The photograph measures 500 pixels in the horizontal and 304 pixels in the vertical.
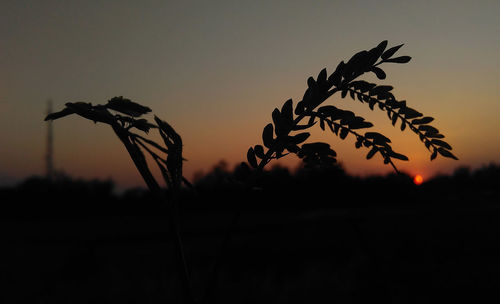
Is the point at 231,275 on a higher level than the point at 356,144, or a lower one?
lower

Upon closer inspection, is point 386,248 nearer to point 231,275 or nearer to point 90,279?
point 231,275

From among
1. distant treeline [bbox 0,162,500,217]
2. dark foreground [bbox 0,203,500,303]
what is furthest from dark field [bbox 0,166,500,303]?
distant treeline [bbox 0,162,500,217]

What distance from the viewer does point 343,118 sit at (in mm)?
1083

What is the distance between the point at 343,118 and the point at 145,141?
474mm

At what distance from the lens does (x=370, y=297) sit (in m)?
2.95

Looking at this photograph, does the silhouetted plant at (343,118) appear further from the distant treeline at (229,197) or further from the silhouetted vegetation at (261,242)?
the distant treeline at (229,197)

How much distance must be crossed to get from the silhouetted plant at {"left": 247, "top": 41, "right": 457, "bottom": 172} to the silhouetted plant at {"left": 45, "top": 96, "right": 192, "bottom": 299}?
24 centimetres

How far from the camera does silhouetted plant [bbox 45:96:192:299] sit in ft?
2.78

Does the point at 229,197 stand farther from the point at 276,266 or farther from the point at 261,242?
the point at 276,266

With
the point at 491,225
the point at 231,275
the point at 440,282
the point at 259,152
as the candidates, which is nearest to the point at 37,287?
the point at 231,275

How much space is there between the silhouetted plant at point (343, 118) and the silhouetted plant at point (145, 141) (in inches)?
9.5

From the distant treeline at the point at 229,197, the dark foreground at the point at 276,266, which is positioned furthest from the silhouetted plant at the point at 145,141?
the distant treeline at the point at 229,197

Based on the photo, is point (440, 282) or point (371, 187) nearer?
point (440, 282)

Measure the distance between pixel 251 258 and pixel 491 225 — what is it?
3085mm
